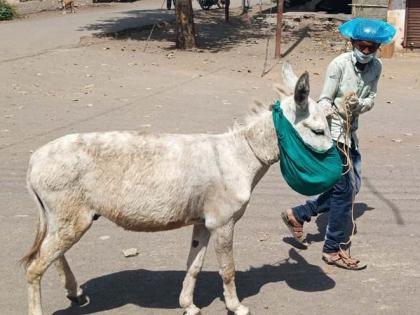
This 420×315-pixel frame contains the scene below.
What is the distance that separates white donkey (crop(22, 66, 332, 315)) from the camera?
4.12 meters

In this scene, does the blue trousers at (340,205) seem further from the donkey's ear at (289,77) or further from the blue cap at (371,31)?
the donkey's ear at (289,77)

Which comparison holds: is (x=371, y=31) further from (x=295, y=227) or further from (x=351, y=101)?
(x=295, y=227)

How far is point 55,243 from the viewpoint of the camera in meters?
4.15

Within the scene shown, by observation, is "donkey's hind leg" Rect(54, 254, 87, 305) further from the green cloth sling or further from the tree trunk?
the tree trunk

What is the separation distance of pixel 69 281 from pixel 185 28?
49.1 feet

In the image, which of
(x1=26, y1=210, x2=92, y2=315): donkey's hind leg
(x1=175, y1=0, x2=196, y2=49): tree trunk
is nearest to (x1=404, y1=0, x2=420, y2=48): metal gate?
(x1=175, y1=0, x2=196, y2=49): tree trunk

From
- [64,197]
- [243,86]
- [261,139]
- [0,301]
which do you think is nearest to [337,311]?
[261,139]

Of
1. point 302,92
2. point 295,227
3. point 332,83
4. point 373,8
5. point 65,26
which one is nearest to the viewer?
point 302,92

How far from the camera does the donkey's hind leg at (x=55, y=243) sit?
4.14m

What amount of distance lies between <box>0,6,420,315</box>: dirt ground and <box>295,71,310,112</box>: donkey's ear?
151 centimetres

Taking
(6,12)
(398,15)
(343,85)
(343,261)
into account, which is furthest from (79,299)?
(6,12)

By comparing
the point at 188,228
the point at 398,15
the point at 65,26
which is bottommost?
the point at 188,228

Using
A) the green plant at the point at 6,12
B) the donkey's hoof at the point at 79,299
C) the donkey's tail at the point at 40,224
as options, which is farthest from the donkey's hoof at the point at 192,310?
the green plant at the point at 6,12

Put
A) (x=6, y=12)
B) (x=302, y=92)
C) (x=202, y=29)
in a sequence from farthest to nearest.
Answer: (x=6, y=12)
(x=202, y=29)
(x=302, y=92)
